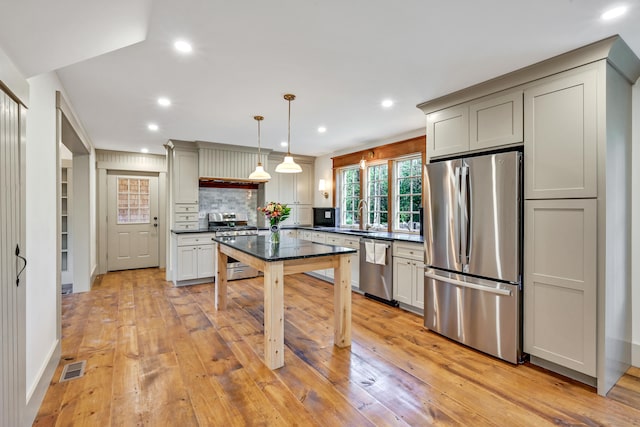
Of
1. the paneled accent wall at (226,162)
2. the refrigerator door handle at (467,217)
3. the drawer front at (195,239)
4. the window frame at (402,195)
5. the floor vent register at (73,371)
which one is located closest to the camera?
the floor vent register at (73,371)

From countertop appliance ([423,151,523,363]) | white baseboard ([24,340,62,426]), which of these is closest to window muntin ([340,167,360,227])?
countertop appliance ([423,151,523,363])

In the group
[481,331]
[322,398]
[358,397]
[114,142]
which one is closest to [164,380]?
[322,398]

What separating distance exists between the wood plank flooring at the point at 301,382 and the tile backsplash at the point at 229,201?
2752 mm

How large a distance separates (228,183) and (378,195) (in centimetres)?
297

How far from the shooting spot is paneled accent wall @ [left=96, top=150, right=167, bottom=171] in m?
6.09

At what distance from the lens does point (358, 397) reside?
2117mm

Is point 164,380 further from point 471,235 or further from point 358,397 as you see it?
point 471,235

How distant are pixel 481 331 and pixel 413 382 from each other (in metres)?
0.91

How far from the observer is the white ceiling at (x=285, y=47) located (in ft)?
5.33

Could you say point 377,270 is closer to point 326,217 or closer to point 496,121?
point 326,217

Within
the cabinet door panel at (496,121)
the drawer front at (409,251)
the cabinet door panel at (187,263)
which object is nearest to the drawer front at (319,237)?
the drawer front at (409,251)

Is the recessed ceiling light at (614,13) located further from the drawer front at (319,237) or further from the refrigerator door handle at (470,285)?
the drawer front at (319,237)

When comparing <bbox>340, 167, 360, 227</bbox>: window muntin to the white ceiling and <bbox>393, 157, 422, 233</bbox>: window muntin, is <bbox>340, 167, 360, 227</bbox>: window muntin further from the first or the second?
the white ceiling

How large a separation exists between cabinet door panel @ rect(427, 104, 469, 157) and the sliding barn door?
3254 millimetres
